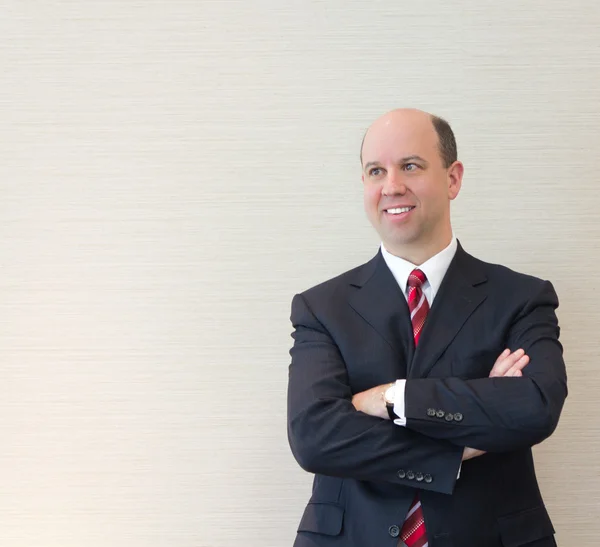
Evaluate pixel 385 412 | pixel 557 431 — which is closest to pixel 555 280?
pixel 557 431

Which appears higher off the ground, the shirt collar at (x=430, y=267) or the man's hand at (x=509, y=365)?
the shirt collar at (x=430, y=267)

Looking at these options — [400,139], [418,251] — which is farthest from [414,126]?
[418,251]

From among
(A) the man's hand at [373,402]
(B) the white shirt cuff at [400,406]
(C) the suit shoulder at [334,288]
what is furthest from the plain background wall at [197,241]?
(B) the white shirt cuff at [400,406]

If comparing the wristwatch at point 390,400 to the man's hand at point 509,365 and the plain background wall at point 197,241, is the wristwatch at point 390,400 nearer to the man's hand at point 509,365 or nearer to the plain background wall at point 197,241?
the man's hand at point 509,365

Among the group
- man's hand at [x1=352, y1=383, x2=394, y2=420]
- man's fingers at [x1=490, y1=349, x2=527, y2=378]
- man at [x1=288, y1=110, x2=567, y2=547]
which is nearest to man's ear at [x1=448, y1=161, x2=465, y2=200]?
man at [x1=288, y1=110, x2=567, y2=547]

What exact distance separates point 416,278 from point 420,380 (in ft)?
1.15

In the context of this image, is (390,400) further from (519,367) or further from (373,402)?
(519,367)

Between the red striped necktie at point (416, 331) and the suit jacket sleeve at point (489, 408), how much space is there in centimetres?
21

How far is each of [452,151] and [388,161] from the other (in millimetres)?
226

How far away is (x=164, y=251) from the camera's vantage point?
2.89 meters

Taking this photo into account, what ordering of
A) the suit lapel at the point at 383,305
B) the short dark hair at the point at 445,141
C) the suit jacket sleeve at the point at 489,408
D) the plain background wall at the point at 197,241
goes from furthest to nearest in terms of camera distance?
the plain background wall at the point at 197,241 → the short dark hair at the point at 445,141 → the suit lapel at the point at 383,305 → the suit jacket sleeve at the point at 489,408

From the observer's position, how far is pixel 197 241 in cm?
289

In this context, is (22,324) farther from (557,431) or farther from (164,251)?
(557,431)

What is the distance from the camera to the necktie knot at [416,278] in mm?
2289
